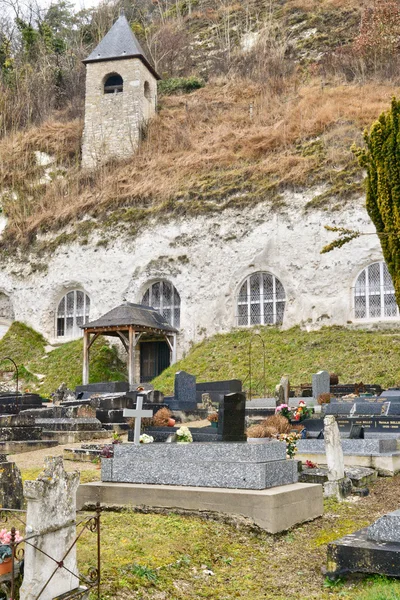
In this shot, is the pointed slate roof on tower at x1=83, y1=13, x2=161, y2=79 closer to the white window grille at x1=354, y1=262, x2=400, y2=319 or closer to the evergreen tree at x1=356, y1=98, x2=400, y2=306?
the white window grille at x1=354, y1=262, x2=400, y2=319

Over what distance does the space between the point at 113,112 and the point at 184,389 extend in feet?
72.4

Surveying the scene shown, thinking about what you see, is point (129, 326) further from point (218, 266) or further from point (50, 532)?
point (50, 532)

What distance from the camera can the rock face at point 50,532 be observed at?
4.88 m

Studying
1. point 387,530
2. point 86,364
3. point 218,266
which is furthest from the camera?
point 218,266

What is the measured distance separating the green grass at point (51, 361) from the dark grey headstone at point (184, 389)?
9.60 m

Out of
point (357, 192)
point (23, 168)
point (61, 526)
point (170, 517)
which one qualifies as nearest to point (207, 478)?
point (170, 517)

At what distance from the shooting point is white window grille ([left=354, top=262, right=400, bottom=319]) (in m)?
27.7

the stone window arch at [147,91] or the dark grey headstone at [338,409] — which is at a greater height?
the stone window arch at [147,91]

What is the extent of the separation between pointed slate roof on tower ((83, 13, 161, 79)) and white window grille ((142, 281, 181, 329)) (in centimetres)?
1381

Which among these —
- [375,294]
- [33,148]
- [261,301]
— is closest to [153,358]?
[261,301]

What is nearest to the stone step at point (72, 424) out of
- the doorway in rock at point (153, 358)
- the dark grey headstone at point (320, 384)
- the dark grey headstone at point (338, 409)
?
the dark grey headstone at point (338, 409)

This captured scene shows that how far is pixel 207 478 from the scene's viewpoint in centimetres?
791

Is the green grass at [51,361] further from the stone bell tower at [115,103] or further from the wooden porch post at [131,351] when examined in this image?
the stone bell tower at [115,103]

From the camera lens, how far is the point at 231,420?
8.66 m
